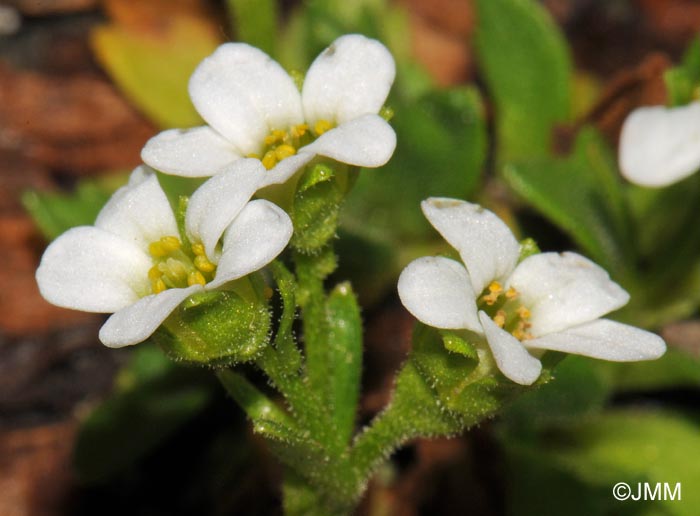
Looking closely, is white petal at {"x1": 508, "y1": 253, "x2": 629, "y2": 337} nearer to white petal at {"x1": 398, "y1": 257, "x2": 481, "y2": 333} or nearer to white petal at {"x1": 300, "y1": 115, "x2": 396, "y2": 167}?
white petal at {"x1": 398, "y1": 257, "x2": 481, "y2": 333}

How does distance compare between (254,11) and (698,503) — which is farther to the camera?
(254,11)

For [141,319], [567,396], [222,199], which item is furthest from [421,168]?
[141,319]

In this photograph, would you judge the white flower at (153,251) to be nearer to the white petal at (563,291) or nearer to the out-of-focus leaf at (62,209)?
the white petal at (563,291)

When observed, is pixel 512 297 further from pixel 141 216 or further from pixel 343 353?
pixel 141 216

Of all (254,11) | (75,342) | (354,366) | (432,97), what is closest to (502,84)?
(432,97)

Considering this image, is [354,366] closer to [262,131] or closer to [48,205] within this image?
[262,131]

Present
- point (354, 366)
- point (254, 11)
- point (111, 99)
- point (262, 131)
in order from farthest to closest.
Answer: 1. point (111, 99)
2. point (254, 11)
3. point (354, 366)
4. point (262, 131)
